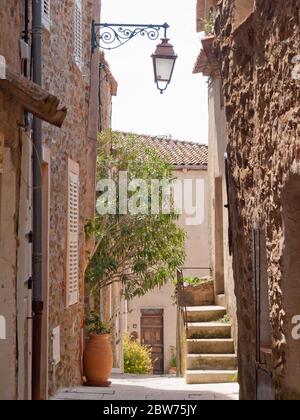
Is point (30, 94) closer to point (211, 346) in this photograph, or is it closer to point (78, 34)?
point (78, 34)

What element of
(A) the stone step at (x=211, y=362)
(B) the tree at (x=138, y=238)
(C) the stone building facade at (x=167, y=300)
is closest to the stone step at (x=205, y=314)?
(B) the tree at (x=138, y=238)

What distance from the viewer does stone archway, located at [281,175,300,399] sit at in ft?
18.3

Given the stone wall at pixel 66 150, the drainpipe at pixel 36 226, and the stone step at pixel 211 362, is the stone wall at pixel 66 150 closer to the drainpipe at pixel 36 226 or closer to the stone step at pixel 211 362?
the drainpipe at pixel 36 226

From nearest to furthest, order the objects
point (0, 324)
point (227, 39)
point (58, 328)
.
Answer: point (0, 324), point (227, 39), point (58, 328)

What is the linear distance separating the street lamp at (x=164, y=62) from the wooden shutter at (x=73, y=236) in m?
1.63

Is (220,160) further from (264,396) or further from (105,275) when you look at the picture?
(264,396)

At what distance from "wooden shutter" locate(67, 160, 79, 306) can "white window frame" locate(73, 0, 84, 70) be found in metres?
1.46

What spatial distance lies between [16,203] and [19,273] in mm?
539

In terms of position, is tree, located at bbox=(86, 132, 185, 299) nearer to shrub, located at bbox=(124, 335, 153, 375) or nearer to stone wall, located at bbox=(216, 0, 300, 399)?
shrub, located at bbox=(124, 335, 153, 375)

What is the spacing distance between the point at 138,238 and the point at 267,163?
8.52m

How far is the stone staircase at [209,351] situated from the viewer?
40.0 feet

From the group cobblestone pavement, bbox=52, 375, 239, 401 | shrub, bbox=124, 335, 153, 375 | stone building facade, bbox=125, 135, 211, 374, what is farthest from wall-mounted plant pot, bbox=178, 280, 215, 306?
stone building facade, bbox=125, 135, 211, 374

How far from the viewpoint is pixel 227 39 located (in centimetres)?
763
